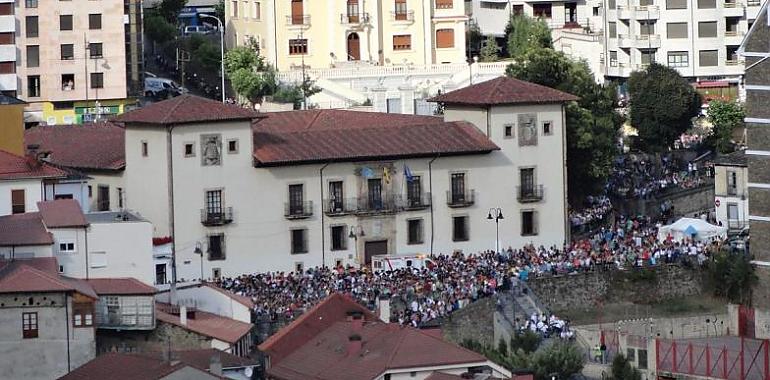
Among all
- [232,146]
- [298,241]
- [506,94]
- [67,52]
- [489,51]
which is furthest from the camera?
[489,51]

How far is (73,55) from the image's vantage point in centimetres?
16375

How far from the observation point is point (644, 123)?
15925 cm

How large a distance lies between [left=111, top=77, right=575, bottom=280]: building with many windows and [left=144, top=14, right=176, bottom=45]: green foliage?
44.4 meters

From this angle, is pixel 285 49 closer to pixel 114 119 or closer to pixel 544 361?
pixel 114 119

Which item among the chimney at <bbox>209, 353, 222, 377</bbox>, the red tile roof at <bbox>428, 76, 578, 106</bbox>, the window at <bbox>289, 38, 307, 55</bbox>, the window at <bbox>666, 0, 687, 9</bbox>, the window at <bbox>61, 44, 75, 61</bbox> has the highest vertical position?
the window at <bbox>666, 0, 687, 9</bbox>

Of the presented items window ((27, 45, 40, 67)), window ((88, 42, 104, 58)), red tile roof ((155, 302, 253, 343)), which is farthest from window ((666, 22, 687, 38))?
red tile roof ((155, 302, 253, 343))

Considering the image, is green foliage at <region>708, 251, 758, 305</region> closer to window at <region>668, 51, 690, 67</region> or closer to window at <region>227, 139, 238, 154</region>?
window at <region>227, 139, 238, 154</region>

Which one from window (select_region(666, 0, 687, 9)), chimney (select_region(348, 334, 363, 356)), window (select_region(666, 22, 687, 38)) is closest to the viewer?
chimney (select_region(348, 334, 363, 356))

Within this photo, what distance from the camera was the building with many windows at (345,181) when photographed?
12950 centimetres

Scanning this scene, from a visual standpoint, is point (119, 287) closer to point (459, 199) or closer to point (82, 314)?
point (82, 314)

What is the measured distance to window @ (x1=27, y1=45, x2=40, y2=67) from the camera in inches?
6407

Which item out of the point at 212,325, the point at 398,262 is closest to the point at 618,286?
the point at 398,262

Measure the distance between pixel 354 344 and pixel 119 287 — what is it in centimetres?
1067

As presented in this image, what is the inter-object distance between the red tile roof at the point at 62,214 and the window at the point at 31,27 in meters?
42.4
